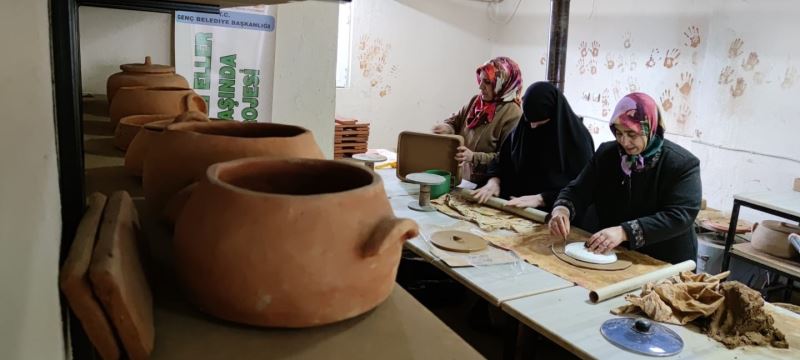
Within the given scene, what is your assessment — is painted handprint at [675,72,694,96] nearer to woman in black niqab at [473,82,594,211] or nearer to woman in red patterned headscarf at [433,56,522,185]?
woman in red patterned headscarf at [433,56,522,185]

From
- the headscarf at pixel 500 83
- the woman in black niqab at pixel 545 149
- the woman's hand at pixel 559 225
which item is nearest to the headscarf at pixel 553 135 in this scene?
the woman in black niqab at pixel 545 149

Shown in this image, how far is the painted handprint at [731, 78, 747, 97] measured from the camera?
12.8ft

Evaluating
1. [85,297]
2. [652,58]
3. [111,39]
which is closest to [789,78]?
[652,58]

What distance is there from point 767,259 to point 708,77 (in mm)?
1476

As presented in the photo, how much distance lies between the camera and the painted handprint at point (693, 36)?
416 centimetres

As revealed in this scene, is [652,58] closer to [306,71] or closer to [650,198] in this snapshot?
[650,198]

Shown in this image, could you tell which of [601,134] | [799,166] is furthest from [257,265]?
[601,134]

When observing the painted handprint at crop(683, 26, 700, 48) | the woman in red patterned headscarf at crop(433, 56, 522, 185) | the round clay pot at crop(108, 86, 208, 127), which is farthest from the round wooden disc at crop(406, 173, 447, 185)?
the painted handprint at crop(683, 26, 700, 48)

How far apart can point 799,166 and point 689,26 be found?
126 centimetres

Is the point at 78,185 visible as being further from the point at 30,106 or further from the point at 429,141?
the point at 429,141

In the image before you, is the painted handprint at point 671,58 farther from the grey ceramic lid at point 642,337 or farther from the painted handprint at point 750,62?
the grey ceramic lid at point 642,337

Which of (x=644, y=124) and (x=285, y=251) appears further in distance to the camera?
(x=644, y=124)

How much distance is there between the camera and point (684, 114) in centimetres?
431

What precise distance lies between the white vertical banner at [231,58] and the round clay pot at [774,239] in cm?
281
